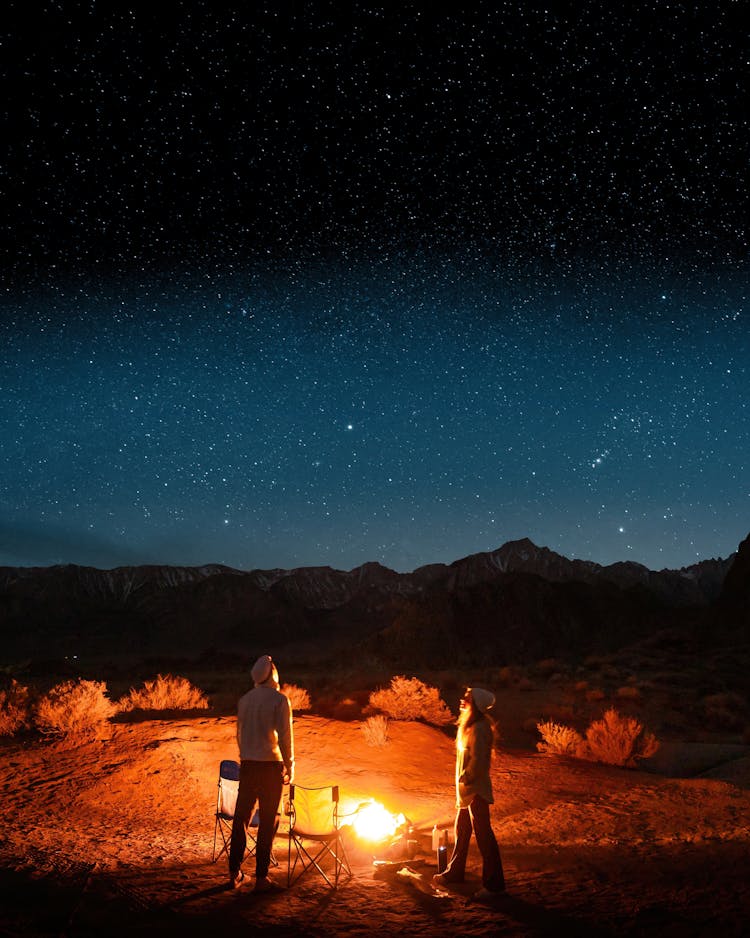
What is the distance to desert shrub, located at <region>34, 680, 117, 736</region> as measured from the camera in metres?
12.8

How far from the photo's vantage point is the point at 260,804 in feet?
18.9

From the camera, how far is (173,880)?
592 centimetres

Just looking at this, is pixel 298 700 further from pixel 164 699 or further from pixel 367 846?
pixel 367 846

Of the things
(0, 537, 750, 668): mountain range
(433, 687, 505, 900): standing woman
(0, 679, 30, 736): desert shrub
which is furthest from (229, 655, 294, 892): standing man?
(0, 537, 750, 668): mountain range

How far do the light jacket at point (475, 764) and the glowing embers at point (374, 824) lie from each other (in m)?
1.36

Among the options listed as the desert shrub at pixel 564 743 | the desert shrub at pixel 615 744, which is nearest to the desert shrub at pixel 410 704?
the desert shrub at pixel 564 743

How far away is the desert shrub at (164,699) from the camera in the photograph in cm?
1594

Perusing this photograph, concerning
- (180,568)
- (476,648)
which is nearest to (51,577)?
(180,568)

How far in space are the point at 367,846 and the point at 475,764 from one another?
1856 millimetres

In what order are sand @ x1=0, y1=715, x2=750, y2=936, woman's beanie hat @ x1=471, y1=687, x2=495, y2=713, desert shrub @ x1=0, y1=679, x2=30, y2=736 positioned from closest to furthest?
sand @ x1=0, y1=715, x2=750, y2=936 < woman's beanie hat @ x1=471, y1=687, x2=495, y2=713 < desert shrub @ x1=0, y1=679, x2=30, y2=736

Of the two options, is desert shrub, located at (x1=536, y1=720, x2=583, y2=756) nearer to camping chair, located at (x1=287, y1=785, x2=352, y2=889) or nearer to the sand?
the sand

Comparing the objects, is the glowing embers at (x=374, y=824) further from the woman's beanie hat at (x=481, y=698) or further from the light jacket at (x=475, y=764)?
the woman's beanie hat at (x=481, y=698)

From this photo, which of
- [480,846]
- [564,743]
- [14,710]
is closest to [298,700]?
[14,710]

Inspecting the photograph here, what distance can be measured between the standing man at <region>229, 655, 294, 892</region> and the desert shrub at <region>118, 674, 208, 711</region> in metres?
10.9
